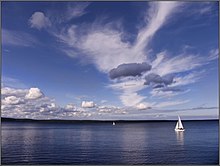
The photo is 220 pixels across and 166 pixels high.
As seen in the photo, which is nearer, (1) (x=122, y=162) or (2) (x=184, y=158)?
(1) (x=122, y=162)

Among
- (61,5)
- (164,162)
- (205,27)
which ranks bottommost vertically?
(164,162)

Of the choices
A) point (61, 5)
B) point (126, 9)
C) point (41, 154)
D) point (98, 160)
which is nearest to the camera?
point (61, 5)

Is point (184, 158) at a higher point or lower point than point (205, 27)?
lower

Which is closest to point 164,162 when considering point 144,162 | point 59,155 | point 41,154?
point 144,162

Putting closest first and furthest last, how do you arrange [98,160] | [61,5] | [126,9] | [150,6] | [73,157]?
1. [150,6]
2. [61,5]
3. [126,9]
4. [98,160]
5. [73,157]

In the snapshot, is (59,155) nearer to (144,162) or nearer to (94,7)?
(144,162)

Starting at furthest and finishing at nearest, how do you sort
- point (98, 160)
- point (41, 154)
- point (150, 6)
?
point (41, 154) < point (98, 160) < point (150, 6)

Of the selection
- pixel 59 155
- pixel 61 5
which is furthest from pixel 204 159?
pixel 61 5

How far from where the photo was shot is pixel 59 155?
34781mm

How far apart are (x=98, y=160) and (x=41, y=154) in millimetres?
8370

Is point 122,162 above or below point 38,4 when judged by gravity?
below

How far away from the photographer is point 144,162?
2877cm

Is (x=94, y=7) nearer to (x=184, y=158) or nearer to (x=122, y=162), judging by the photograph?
(x=122, y=162)

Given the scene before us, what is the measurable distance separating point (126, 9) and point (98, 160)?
1498 centimetres
